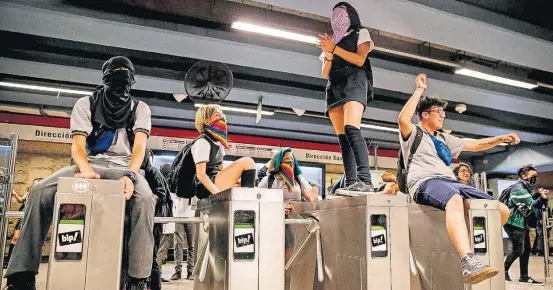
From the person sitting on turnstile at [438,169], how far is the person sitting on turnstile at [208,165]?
1132 mm

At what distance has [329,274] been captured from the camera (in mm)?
2492

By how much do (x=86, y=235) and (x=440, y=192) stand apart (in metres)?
1.99

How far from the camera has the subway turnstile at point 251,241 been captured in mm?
2002

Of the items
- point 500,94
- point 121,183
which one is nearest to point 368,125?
point 500,94

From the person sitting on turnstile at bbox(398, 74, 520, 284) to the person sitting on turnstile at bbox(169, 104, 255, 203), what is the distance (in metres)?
1.13

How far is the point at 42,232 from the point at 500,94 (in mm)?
8235

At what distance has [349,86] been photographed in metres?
2.81

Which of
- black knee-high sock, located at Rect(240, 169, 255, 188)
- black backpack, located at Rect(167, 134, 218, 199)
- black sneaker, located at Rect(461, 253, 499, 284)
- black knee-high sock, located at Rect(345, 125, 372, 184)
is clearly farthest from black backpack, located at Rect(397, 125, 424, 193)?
black backpack, located at Rect(167, 134, 218, 199)

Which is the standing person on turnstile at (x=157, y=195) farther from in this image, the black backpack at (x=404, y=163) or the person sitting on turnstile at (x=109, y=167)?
the black backpack at (x=404, y=163)

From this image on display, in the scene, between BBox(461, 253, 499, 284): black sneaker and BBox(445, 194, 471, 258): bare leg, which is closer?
BBox(461, 253, 499, 284): black sneaker

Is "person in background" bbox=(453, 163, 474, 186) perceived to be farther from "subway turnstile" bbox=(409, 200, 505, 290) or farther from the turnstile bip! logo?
the turnstile bip! logo

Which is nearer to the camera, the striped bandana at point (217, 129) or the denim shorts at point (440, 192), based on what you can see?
the denim shorts at point (440, 192)

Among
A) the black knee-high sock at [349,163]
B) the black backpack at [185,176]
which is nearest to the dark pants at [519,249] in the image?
the black knee-high sock at [349,163]

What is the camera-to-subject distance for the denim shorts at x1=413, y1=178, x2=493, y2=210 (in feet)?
8.09
